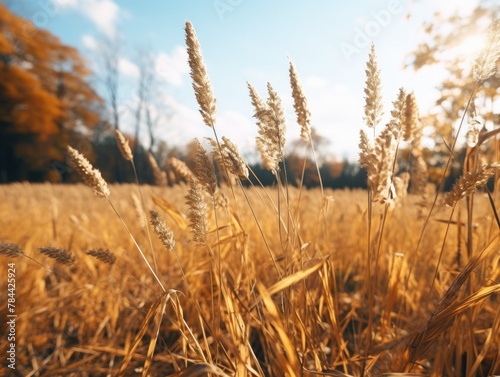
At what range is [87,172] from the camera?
2.47 ft

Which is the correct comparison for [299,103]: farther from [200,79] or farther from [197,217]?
[197,217]

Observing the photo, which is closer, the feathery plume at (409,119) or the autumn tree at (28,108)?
the feathery plume at (409,119)

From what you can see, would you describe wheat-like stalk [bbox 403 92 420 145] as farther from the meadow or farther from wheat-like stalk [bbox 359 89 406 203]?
wheat-like stalk [bbox 359 89 406 203]

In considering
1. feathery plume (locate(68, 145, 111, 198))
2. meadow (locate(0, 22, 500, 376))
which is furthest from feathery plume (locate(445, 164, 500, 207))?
feathery plume (locate(68, 145, 111, 198))

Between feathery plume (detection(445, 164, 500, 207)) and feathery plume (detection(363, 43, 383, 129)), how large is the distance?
0.22m

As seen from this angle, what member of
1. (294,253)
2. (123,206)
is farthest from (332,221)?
(294,253)

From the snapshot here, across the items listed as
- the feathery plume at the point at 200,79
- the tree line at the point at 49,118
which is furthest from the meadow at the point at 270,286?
the tree line at the point at 49,118

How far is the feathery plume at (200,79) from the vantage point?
70 cm

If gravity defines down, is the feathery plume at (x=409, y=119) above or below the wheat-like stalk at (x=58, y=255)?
above

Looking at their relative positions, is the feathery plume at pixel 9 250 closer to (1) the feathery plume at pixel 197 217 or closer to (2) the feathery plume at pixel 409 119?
(1) the feathery plume at pixel 197 217

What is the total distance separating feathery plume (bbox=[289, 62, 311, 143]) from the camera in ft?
2.64

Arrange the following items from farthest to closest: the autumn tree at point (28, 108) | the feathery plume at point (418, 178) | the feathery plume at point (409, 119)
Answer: the autumn tree at point (28, 108) → the feathery plume at point (418, 178) → the feathery plume at point (409, 119)

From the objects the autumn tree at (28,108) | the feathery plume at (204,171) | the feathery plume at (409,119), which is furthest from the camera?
the autumn tree at (28,108)

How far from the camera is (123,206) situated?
3.09 metres
